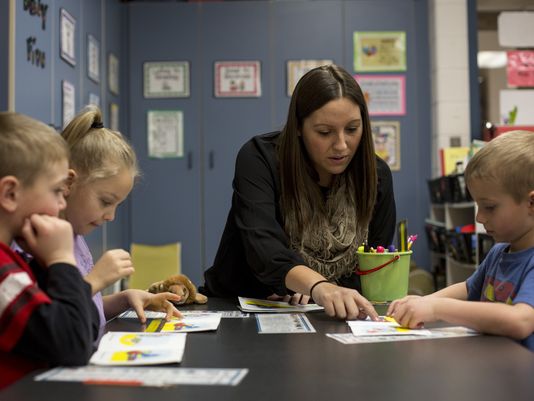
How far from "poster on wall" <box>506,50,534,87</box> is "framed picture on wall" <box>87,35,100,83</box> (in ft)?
8.92

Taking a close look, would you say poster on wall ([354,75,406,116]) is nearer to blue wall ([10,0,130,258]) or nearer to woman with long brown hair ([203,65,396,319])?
blue wall ([10,0,130,258])

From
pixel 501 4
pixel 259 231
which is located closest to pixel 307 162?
pixel 259 231

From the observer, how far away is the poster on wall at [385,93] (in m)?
4.67

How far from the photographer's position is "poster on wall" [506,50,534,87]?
4.33 meters

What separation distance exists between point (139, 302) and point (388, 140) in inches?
144

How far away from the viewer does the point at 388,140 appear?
469 cm

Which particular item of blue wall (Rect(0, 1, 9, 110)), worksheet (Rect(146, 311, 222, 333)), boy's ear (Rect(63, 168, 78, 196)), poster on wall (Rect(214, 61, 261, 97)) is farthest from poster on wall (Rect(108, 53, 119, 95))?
worksheet (Rect(146, 311, 222, 333))

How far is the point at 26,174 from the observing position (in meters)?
0.91

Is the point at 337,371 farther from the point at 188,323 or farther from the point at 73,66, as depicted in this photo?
the point at 73,66

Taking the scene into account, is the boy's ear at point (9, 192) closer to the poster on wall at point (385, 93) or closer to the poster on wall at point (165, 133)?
the poster on wall at point (165, 133)

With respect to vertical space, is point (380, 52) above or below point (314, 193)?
above

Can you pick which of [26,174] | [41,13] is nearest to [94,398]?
[26,174]

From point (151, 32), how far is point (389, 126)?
1.89 m

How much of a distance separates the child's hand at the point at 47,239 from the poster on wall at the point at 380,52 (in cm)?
403
